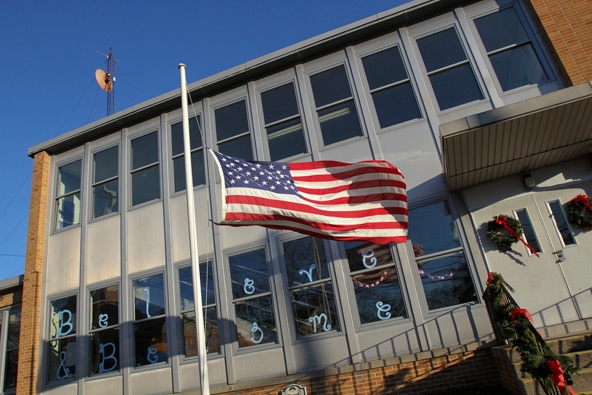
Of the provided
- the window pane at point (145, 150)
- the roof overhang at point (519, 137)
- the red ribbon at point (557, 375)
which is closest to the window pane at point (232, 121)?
the window pane at point (145, 150)

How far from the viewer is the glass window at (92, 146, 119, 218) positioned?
427 inches

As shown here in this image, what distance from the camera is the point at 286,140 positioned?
9.84 meters

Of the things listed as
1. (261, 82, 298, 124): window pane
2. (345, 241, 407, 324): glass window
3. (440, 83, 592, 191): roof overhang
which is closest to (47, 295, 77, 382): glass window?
(261, 82, 298, 124): window pane

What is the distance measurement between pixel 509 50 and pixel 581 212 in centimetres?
360

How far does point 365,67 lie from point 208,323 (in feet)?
21.2

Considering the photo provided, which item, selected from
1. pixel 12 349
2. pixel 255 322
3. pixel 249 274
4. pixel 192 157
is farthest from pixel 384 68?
pixel 12 349

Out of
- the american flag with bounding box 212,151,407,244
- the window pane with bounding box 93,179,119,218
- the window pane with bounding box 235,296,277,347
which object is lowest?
the window pane with bounding box 235,296,277,347

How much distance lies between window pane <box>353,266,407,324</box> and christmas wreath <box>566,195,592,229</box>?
3122 millimetres

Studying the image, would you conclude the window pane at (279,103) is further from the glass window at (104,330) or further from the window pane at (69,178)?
the window pane at (69,178)

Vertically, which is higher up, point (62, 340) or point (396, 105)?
point (396, 105)

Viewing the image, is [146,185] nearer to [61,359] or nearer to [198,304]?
[61,359]

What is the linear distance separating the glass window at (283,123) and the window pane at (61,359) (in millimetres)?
6223

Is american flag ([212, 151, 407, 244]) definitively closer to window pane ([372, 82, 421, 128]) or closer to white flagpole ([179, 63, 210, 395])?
white flagpole ([179, 63, 210, 395])

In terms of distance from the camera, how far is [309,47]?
9.92 m
